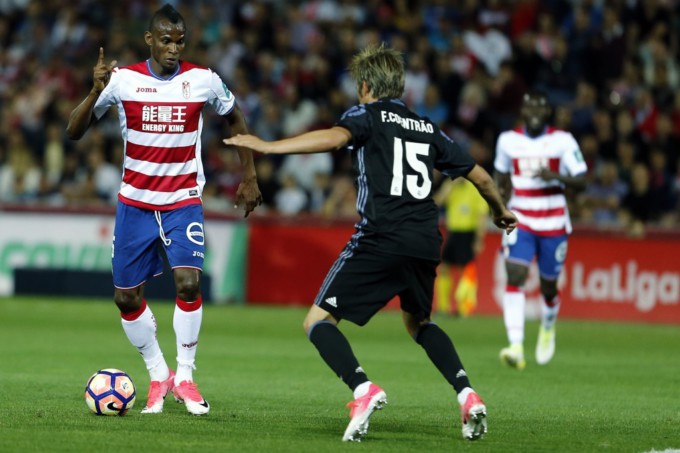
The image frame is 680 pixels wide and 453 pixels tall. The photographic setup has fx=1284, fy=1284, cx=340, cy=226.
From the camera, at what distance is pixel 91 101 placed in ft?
27.6

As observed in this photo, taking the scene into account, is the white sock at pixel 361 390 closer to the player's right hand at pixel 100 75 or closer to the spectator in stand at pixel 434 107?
the player's right hand at pixel 100 75

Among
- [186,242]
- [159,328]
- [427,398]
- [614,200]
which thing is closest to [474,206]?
[614,200]

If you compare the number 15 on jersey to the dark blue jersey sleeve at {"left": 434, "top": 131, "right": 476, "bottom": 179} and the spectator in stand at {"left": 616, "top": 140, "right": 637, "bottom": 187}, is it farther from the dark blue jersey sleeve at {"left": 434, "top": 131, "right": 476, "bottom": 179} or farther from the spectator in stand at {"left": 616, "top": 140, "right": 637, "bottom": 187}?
the spectator in stand at {"left": 616, "top": 140, "right": 637, "bottom": 187}

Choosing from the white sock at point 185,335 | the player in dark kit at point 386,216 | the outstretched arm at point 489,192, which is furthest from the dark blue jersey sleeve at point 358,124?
the white sock at point 185,335

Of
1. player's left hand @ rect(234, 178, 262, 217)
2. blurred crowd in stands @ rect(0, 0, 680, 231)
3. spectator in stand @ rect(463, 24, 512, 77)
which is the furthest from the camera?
spectator in stand @ rect(463, 24, 512, 77)

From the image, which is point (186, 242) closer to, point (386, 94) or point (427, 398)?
point (386, 94)

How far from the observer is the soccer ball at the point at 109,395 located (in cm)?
825

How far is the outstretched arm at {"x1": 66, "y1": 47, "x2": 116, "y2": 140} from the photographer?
328 inches

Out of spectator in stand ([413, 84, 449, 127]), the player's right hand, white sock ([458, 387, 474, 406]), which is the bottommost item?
white sock ([458, 387, 474, 406])

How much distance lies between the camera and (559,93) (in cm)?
2242

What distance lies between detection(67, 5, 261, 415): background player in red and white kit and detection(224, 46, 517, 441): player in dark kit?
1290 mm

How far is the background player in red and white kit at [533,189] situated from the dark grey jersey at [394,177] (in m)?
5.33

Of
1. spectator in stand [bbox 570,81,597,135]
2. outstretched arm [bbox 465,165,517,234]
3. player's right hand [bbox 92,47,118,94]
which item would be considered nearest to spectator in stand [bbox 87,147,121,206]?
spectator in stand [bbox 570,81,597,135]

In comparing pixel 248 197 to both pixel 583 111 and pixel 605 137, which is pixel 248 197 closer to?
pixel 605 137
